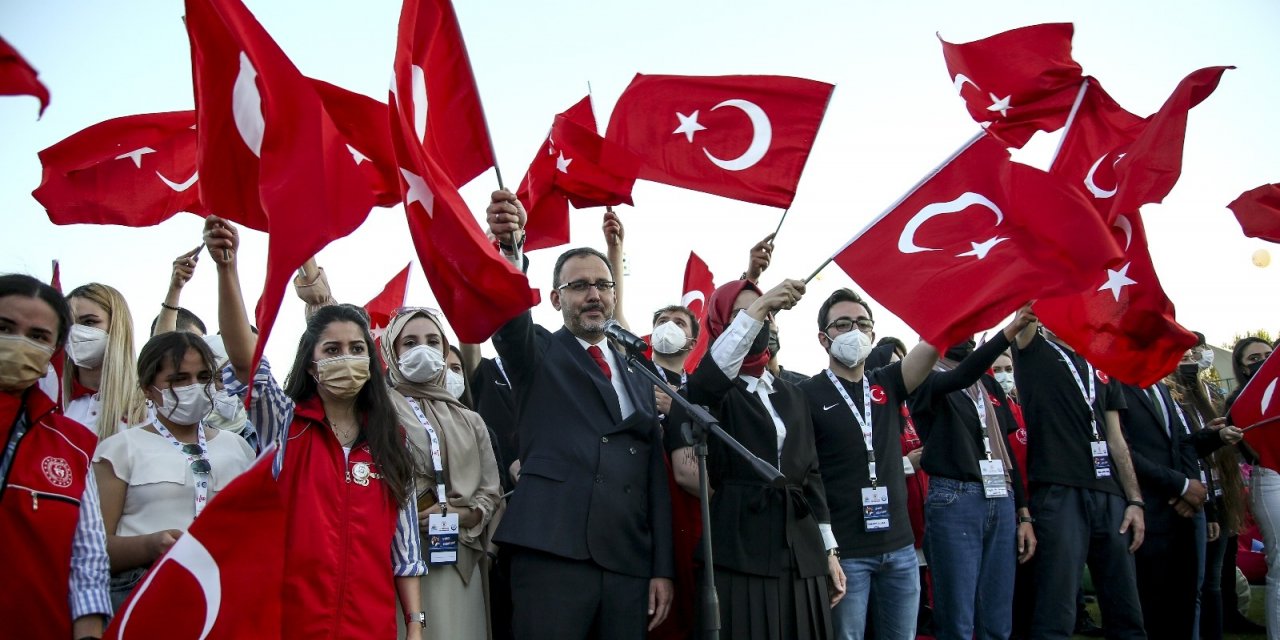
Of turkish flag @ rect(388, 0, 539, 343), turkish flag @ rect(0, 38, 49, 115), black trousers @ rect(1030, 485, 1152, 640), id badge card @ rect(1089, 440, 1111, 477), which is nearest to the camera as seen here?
turkish flag @ rect(0, 38, 49, 115)

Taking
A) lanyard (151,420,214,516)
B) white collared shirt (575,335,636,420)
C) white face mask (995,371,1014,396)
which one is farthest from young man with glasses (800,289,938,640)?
lanyard (151,420,214,516)

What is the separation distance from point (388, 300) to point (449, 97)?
4283 millimetres

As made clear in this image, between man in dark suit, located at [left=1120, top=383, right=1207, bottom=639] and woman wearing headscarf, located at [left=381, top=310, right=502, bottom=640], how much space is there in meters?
5.06

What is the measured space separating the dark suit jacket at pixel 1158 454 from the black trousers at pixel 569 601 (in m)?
4.76

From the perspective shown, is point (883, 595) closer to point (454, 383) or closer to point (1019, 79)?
point (454, 383)

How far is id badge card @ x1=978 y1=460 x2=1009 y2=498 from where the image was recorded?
657 cm

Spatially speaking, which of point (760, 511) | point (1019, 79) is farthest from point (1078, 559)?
point (1019, 79)

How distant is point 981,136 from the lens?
569 cm

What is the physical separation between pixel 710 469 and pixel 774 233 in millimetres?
1527

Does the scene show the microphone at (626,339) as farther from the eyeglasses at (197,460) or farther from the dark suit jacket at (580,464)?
the eyeglasses at (197,460)

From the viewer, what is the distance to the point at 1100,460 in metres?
6.89

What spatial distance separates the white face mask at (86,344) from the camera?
5102 millimetres

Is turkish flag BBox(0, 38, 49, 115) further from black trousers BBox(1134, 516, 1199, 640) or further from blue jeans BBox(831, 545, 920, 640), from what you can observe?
black trousers BBox(1134, 516, 1199, 640)

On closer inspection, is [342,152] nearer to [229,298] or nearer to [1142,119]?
[229,298]
